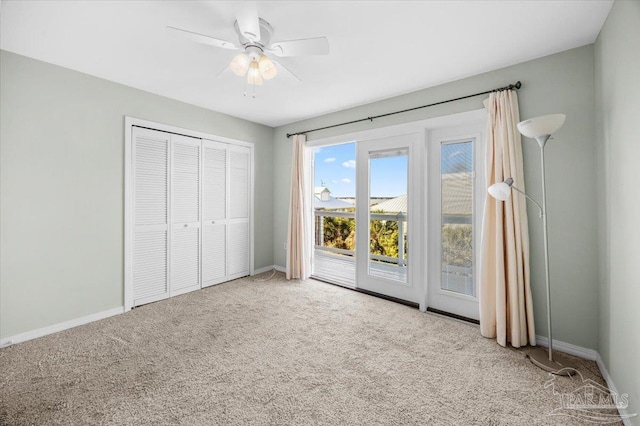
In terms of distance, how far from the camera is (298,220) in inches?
166

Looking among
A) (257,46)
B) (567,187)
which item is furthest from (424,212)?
(257,46)

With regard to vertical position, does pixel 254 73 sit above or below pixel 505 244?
above

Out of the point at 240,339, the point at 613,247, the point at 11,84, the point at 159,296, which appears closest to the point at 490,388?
the point at 613,247

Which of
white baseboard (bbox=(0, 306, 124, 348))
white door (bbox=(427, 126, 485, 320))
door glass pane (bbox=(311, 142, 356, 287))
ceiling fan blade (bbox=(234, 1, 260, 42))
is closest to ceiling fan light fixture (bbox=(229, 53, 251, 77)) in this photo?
ceiling fan blade (bbox=(234, 1, 260, 42))

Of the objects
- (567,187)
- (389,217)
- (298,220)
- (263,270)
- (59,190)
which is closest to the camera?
(567,187)

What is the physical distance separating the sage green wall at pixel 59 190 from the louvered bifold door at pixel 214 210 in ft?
2.88

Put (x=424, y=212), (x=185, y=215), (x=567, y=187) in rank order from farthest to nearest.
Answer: (x=185, y=215) → (x=424, y=212) → (x=567, y=187)

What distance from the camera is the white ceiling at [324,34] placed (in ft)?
5.85

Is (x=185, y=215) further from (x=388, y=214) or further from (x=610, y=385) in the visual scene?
(x=610, y=385)

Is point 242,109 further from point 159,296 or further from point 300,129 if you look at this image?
point 159,296

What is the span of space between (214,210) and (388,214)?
248 centimetres

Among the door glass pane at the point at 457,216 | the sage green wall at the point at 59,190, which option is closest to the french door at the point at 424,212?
the door glass pane at the point at 457,216

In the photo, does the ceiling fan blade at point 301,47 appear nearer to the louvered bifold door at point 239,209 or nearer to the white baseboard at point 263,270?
the louvered bifold door at point 239,209

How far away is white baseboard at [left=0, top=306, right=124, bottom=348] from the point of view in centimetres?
235
